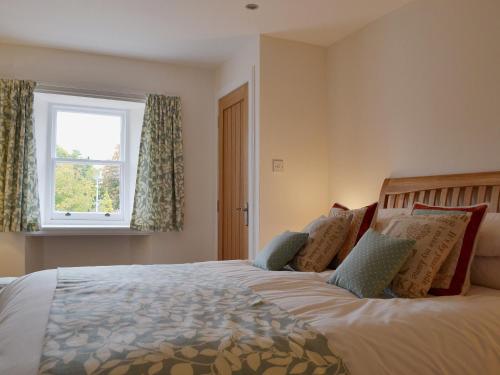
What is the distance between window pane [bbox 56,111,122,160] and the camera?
4.34 m

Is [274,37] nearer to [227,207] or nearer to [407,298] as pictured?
[227,207]

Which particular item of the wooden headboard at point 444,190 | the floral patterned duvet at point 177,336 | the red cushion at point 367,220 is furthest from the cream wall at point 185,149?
the floral patterned duvet at point 177,336

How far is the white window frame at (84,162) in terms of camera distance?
4219 mm

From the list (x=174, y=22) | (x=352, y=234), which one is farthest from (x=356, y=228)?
(x=174, y=22)

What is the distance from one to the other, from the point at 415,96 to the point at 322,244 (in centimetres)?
134

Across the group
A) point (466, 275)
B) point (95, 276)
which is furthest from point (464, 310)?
point (95, 276)

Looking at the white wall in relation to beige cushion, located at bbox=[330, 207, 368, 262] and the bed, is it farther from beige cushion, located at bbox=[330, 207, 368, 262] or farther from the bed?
the bed

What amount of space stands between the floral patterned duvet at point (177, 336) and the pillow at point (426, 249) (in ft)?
2.18

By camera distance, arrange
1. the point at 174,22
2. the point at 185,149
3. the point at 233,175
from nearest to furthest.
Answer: the point at 174,22 → the point at 233,175 → the point at 185,149

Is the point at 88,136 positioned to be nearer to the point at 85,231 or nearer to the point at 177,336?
the point at 85,231

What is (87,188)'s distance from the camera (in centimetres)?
441

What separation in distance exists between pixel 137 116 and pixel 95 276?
2.81 metres

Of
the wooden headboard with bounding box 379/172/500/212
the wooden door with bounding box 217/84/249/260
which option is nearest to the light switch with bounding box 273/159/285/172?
the wooden door with bounding box 217/84/249/260

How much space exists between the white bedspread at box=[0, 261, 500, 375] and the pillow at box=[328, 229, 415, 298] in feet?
0.26
